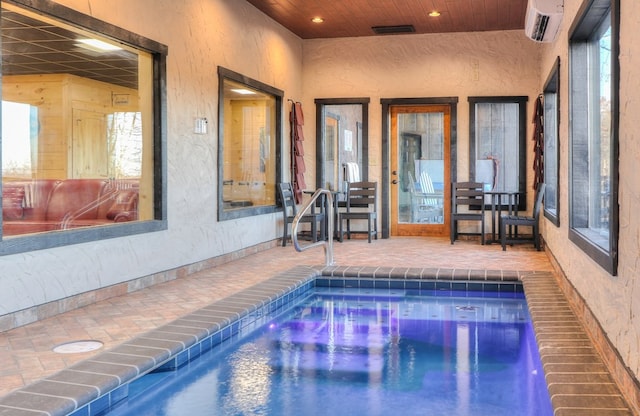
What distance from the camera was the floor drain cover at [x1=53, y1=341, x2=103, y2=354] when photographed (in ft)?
10.8

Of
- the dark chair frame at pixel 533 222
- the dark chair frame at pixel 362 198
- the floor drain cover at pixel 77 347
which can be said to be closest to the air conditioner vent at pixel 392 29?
the dark chair frame at pixel 362 198

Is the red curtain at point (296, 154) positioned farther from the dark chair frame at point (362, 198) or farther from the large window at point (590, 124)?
the large window at point (590, 124)

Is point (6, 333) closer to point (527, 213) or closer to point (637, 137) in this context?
point (637, 137)

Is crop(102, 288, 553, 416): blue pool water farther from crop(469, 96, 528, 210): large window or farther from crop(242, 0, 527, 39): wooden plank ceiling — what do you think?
crop(469, 96, 528, 210): large window

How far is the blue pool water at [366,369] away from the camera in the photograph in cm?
290

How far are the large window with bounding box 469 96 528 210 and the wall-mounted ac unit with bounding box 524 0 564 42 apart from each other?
2768 millimetres

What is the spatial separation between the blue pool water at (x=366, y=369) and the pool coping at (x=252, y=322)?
0.43 feet

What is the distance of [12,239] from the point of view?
3.82 metres

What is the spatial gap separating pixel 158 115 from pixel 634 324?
4.19 m

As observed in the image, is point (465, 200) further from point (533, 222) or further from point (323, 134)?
point (323, 134)

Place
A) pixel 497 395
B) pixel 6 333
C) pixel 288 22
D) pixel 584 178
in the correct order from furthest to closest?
pixel 288 22
pixel 584 178
pixel 6 333
pixel 497 395

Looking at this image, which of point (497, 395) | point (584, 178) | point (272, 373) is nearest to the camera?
point (497, 395)

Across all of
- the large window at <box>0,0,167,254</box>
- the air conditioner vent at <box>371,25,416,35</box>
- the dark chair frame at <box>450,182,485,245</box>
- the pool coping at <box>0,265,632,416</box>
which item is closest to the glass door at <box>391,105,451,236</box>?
the dark chair frame at <box>450,182,485,245</box>

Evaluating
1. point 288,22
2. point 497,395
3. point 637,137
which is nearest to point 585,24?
point 637,137
